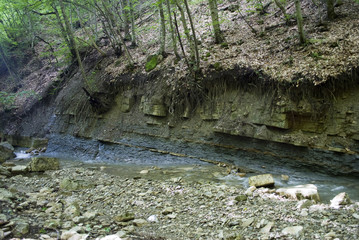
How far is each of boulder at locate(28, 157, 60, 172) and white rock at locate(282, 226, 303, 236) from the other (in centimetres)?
954

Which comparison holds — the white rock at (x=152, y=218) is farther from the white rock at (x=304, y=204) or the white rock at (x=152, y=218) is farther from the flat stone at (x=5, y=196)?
the flat stone at (x=5, y=196)

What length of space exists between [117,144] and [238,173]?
6.84 metres

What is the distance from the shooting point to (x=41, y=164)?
985cm

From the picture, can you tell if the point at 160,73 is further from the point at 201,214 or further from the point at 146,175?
the point at 201,214

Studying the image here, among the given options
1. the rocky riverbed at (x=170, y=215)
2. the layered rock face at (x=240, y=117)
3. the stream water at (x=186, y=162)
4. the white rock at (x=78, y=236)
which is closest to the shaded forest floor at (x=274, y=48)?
the layered rock face at (x=240, y=117)

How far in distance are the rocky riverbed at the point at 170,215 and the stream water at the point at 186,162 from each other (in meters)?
1.48

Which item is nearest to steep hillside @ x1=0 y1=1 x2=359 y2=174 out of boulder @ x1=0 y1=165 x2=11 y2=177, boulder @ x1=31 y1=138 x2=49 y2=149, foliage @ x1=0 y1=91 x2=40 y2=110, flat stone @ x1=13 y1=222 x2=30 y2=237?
boulder @ x1=31 y1=138 x2=49 y2=149

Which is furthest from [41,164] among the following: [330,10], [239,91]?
[330,10]

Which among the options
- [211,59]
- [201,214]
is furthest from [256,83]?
[201,214]

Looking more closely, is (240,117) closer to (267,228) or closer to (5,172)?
(267,228)

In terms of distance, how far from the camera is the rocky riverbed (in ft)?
12.2

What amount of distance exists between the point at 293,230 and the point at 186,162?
21.0 feet

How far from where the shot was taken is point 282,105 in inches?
321

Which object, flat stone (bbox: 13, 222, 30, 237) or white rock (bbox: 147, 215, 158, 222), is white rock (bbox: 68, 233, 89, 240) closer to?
flat stone (bbox: 13, 222, 30, 237)
